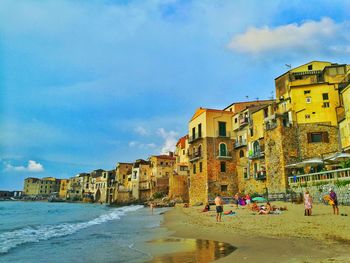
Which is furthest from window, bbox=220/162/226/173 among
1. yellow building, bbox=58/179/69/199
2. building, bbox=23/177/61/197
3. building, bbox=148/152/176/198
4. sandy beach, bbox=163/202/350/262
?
building, bbox=23/177/61/197

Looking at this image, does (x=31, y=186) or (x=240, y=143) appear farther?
(x=31, y=186)

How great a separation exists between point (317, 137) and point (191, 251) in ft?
76.5

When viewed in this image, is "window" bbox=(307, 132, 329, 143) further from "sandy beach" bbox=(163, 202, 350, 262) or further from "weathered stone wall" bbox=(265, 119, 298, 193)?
"sandy beach" bbox=(163, 202, 350, 262)

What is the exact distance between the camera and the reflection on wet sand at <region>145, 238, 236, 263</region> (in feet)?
28.3

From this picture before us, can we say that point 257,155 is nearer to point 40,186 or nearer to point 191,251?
point 191,251

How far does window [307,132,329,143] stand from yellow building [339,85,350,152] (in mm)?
1369

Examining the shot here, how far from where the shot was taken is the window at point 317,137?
1102 inches

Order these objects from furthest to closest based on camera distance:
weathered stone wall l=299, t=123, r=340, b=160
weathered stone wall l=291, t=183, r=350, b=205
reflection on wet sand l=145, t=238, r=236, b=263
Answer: weathered stone wall l=299, t=123, r=340, b=160 → weathered stone wall l=291, t=183, r=350, b=205 → reflection on wet sand l=145, t=238, r=236, b=263

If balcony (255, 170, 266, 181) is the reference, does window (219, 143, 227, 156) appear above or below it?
above

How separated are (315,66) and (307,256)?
110ft

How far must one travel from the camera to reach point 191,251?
32.1ft

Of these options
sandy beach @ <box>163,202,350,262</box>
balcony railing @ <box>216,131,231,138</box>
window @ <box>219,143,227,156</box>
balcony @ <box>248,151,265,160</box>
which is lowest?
sandy beach @ <box>163,202,350,262</box>

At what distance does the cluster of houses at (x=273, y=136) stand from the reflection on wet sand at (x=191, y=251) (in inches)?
490

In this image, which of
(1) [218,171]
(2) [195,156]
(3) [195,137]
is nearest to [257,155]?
(1) [218,171]
